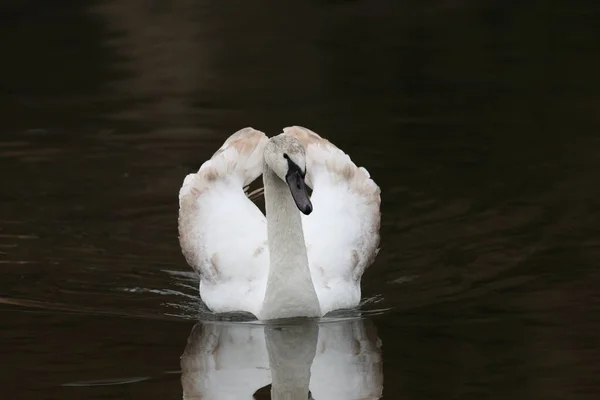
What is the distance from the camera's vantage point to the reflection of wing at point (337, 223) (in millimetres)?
10219

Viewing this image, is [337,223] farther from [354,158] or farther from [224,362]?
[354,158]

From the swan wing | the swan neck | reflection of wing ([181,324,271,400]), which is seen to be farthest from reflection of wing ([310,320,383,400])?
the swan wing

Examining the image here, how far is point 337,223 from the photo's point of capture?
35.1 ft

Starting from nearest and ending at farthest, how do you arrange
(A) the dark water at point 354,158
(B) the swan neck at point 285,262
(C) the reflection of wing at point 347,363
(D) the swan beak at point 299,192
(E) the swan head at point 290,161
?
1. (C) the reflection of wing at point 347,363
2. (A) the dark water at point 354,158
3. (D) the swan beak at point 299,192
4. (E) the swan head at point 290,161
5. (B) the swan neck at point 285,262

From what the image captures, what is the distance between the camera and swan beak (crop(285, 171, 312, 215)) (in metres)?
9.21

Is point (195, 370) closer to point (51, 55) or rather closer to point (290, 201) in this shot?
point (290, 201)

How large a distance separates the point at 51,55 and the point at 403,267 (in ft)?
29.9

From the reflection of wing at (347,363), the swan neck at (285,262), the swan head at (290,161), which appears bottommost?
the reflection of wing at (347,363)

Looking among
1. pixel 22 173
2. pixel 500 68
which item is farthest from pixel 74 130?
pixel 500 68

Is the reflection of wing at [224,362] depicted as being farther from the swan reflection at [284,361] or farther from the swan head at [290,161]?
the swan head at [290,161]

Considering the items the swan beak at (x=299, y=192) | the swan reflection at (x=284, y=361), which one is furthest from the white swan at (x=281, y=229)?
the swan reflection at (x=284, y=361)

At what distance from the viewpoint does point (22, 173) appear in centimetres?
1382

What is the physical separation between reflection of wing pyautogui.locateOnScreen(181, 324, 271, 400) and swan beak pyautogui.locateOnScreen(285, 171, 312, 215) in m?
0.95

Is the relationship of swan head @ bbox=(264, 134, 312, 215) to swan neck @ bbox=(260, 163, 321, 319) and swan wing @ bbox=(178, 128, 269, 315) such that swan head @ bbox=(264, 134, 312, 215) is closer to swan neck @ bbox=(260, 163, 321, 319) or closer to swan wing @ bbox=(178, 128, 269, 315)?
swan neck @ bbox=(260, 163, 321, 319)
